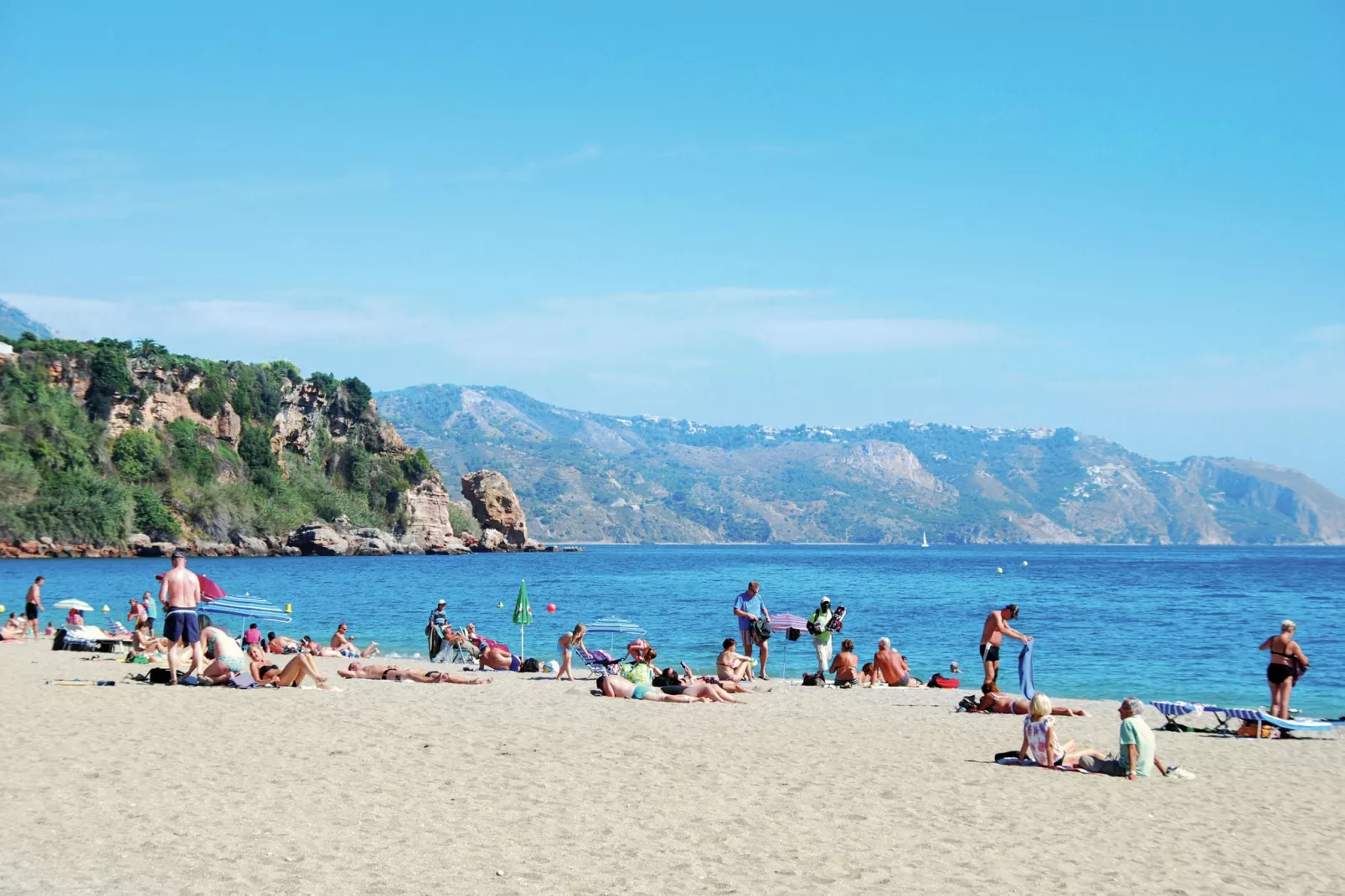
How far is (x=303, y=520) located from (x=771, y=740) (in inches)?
4317

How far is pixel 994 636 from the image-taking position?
61.1ft

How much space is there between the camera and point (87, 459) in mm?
96188

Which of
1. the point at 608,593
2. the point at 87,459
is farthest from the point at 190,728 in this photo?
the point at 87,459

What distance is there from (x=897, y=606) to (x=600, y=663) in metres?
35.1

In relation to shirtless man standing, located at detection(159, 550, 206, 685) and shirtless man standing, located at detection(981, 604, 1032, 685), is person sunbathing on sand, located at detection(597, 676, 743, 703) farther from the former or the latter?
shirtless man standing, located at detection(159, 550, 206, 685)

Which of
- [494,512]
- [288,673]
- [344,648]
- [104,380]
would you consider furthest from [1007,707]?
[494,512]

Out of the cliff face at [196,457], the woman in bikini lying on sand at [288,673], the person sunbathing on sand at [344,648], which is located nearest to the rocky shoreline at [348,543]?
Result: the cliff face at [196,457]

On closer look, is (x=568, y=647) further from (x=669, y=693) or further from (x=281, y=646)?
(x=281, y=646)

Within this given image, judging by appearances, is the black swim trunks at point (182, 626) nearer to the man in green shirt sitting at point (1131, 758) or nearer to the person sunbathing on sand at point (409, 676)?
the person sunbathing on sand at point (409, 676)

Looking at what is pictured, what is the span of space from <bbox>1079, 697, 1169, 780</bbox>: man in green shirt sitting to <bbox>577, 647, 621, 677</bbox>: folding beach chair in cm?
983

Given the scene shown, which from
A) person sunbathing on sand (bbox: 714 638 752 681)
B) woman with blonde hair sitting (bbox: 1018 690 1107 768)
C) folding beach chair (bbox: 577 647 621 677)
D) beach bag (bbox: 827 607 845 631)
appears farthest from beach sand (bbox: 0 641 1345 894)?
beach bag (bbox: 827 607 845 631)

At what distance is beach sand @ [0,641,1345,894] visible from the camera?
8180 mm

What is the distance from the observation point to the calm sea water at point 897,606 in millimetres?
28656

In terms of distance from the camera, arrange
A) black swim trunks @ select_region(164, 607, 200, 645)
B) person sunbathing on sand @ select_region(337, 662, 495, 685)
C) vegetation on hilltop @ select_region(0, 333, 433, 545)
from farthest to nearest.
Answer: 1. vegetation on hilltop @ select_region(0, 333, 433, 545)
2. person sunbathing on sand @ select_region(337, 662, 495, 685)
3. black swim trunks @ select_region(164, 607, 200, 645)
